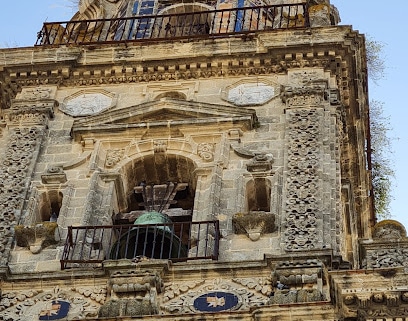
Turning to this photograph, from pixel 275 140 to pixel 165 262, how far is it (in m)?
4.30

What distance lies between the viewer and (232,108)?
80.9ft

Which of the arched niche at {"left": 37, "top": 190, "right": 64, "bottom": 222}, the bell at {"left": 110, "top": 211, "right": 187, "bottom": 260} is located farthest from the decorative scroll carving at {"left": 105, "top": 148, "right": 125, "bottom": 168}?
the bell at {"left": 110, "top": 211, "right": 187, "bottom": 260}

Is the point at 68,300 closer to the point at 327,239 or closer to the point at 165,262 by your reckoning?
the point at 165,262

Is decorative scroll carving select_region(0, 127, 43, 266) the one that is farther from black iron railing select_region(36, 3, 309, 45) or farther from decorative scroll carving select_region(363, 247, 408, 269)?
decorative scroll carving select_region(363, 247, 408, 269)

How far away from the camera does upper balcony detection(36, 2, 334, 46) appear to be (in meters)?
28.2

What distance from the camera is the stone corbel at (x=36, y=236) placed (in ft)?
71.9

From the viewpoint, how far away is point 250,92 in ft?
84.0

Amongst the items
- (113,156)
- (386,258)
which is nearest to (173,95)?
(113,156)

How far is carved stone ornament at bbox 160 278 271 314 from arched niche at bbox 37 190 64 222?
142 inches

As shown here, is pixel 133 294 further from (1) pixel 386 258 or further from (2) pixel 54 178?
(2) pixel 54 178

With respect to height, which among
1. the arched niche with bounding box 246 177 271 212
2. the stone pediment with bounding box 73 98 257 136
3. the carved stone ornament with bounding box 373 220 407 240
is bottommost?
the carved stone ornament with bounding box 373 220 407 240

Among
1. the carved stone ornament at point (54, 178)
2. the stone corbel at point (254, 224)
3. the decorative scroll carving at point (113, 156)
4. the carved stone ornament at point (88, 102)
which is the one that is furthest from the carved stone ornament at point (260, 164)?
the carved stone ornament at point (88, 102)

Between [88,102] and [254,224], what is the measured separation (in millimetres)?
5373

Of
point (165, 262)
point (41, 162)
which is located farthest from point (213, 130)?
point (165, 262)
